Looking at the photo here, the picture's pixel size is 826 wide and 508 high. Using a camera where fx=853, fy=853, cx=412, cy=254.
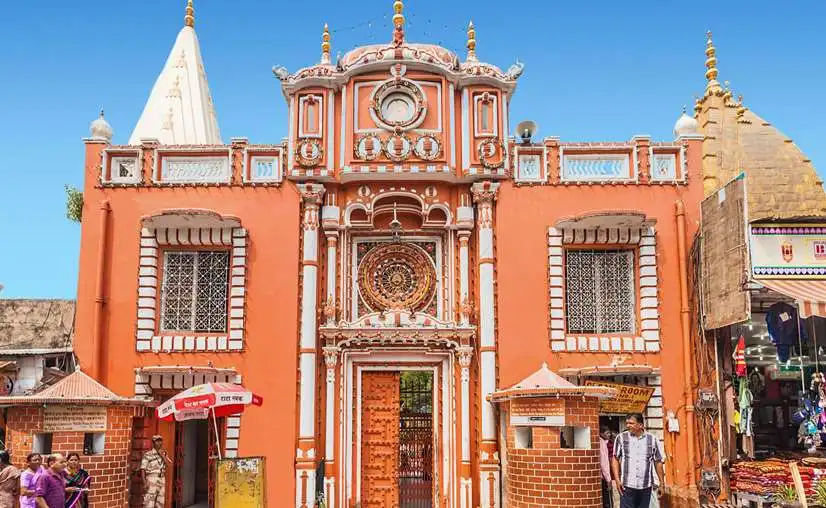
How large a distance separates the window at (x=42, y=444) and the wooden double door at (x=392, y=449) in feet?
19.0

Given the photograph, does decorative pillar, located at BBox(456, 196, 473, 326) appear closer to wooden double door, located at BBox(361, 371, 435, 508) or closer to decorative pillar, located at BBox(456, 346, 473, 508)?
decorative pillar, located at BBox(456, 346, 473, 508)

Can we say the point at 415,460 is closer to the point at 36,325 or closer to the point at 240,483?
the point at 240,483

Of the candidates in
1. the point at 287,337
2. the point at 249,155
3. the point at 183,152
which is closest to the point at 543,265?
the point at 287,337

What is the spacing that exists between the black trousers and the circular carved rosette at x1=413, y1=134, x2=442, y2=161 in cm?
815

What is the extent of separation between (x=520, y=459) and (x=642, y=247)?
5147 millimetres

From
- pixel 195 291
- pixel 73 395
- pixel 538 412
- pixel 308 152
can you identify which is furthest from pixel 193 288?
pixel 538 412

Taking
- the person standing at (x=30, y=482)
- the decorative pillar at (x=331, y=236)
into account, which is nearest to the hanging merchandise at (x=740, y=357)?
the decorative pillar at (x=331, y=236)

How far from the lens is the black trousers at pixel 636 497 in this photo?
36.0 ft

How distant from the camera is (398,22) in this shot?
18266 millimetres

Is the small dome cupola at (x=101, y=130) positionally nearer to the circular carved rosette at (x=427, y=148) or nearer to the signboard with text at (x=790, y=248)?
the circular carved rosette at (x=427, y=148)

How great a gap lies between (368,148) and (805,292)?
8.51 meters

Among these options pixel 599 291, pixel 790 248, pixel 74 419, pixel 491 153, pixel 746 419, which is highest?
pixel 491 153

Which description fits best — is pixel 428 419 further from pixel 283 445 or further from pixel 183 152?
pixel 183 152

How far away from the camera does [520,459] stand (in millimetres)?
14219
